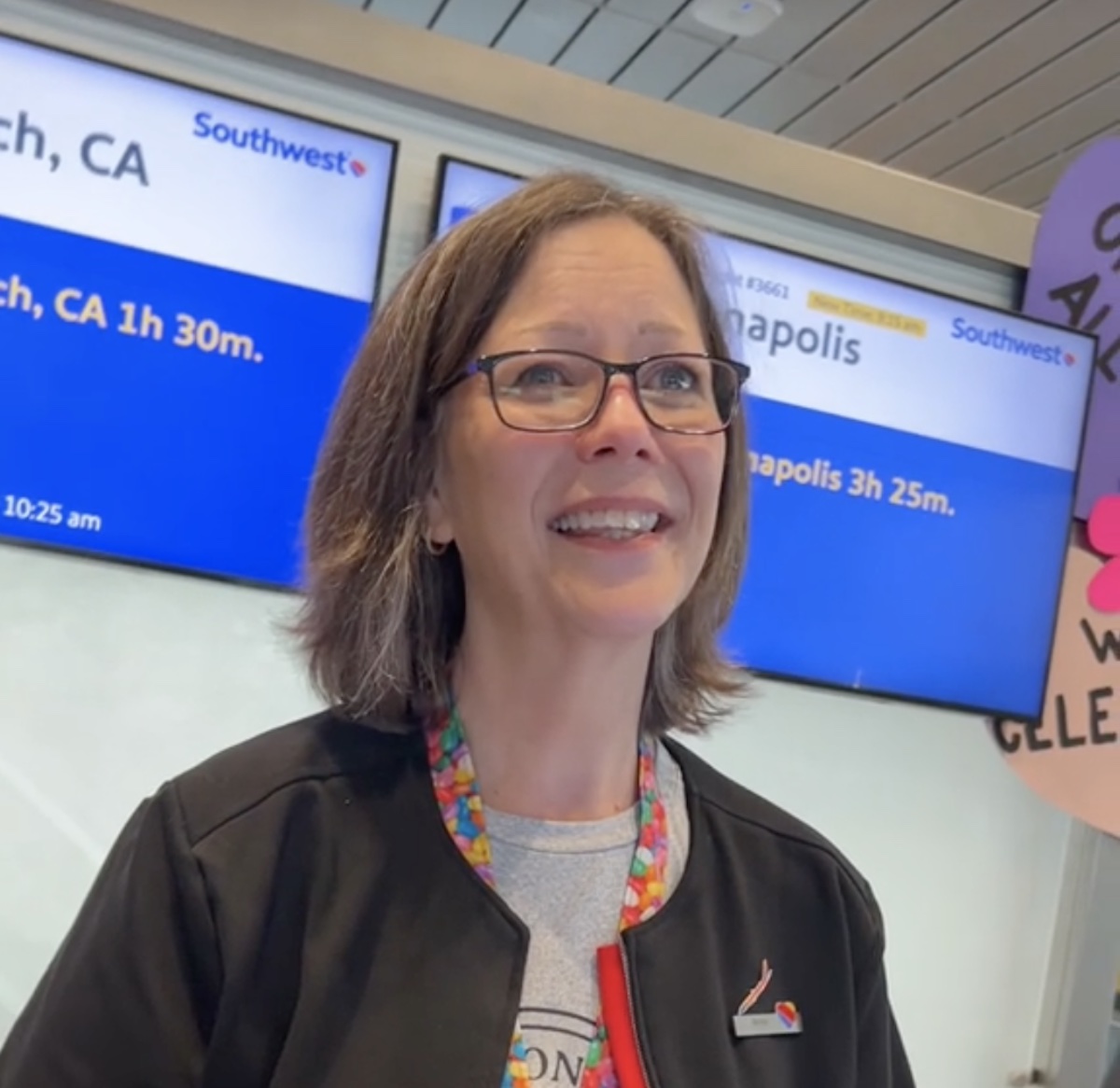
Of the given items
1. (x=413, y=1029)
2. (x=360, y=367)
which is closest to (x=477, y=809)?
(x=413, y=1029)

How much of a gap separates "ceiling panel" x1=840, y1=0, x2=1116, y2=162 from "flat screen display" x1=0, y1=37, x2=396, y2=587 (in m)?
3.36

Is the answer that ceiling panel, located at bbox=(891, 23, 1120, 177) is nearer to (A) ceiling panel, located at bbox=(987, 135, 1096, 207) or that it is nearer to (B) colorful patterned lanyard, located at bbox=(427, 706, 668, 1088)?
(A) ceiling panel, located at bbox=(987, 135, 1096, 207)

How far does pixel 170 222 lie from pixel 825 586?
0.95m

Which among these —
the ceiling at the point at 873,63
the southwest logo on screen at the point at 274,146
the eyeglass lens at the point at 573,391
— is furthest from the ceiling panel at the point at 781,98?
the eyeglass lens at the point at 573,391

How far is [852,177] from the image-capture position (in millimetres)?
1833

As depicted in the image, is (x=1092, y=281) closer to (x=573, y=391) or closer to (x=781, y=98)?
(x=573, y=391)

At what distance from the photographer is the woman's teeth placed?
0.99 metres

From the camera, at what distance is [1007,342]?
1865 millimetres

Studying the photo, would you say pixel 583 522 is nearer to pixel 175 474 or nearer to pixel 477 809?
pixel 477 809

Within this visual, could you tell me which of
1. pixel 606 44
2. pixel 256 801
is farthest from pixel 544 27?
pixel 256 801

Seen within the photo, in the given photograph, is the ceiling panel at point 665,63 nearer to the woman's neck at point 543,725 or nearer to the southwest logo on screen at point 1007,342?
the southwest logo on screen at point 1007,342

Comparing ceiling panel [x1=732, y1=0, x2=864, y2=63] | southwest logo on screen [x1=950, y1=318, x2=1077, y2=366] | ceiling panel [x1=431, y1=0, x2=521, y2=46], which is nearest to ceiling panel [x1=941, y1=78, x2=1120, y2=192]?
ceiling panel [x1=732, y1=0, x2=864, y2=63]

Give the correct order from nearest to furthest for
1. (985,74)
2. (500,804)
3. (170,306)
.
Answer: (500,804), (170,306), (985,74)

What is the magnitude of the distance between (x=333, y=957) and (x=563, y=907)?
0.57ft
